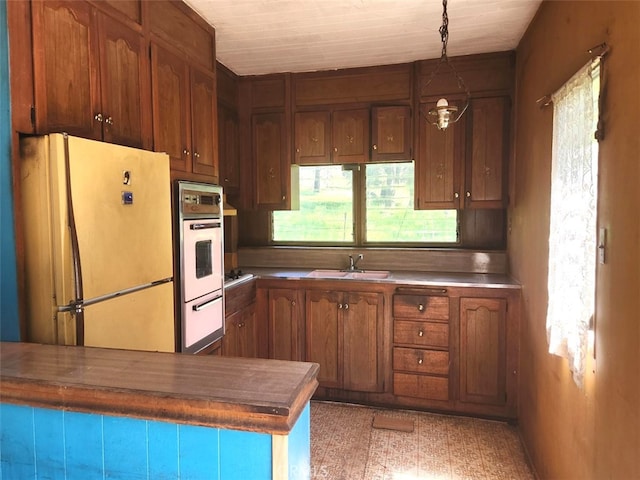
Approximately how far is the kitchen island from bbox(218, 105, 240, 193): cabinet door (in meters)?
2.41

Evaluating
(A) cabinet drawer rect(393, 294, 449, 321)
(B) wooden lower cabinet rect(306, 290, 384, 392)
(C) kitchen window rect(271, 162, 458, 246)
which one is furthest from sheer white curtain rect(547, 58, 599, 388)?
(C) kitchen window rect(271, 162, 458, 246)

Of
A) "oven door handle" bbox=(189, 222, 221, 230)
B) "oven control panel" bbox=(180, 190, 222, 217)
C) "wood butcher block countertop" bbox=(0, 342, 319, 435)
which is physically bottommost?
"wood butcher block countertop" bbox=(0, 342, 319, 435)

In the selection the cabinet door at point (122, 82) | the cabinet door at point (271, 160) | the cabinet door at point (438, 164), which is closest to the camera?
the cabinet door at point (122, 82)

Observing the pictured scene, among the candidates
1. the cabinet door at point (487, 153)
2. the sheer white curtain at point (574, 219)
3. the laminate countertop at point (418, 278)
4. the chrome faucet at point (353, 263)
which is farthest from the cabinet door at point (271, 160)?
the sheer white curtain at point (574, 219)

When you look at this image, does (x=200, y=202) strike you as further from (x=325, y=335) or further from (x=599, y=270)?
(x=599, y=270)

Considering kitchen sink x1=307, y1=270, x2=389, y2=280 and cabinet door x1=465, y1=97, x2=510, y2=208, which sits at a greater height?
cabinet door x1=465, y1=97, x2=510, y2=208

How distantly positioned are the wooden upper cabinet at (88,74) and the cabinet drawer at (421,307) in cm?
198

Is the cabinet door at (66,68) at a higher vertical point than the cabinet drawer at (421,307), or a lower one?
higher

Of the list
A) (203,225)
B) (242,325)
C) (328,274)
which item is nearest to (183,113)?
(203,225)

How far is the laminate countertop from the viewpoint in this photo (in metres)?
2.91

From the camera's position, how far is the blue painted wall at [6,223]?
1396 mm

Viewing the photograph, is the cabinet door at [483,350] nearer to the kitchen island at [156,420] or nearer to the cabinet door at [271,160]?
the cabinet door at [271,160]

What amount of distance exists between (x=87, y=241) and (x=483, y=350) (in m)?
2.55

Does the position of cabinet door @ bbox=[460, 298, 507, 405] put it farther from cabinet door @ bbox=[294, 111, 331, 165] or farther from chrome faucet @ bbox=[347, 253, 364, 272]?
cabinet door @ bbox=[294, 111, 331, 165]
